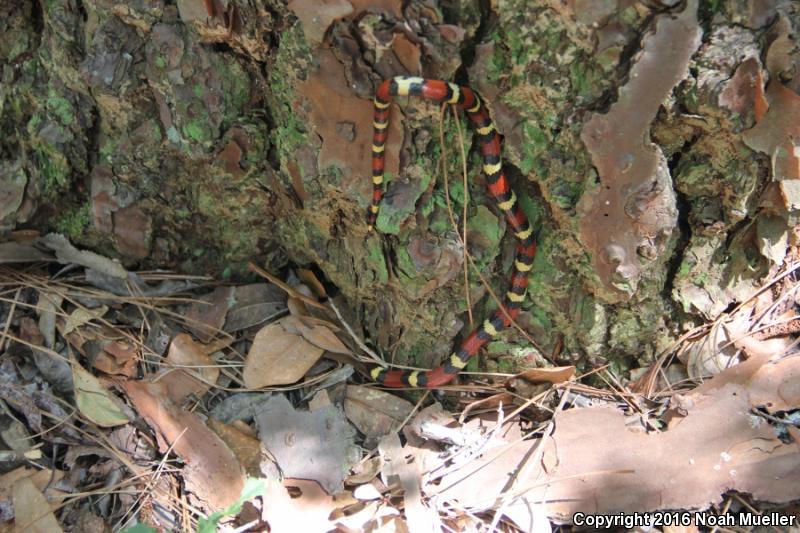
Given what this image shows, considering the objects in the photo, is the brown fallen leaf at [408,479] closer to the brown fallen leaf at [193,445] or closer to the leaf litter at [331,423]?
the leaf litter at [331,423]

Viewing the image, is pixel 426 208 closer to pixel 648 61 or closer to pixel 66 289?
pixel 648 61

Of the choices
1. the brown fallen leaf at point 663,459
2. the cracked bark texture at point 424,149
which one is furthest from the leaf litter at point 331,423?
the cracked bark texture at point 424,149

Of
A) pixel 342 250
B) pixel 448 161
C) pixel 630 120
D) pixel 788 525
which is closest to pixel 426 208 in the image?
pixel 448 161

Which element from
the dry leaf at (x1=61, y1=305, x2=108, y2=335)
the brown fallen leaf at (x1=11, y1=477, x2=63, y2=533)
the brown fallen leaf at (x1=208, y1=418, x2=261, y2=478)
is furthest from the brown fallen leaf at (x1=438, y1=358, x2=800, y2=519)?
the dry leaf at (x1=61, y1=305, x2=108, y2=335)

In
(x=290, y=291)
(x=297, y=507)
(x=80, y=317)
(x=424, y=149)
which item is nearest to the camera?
(x=297, y=507)

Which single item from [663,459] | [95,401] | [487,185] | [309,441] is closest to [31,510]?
[95,401]

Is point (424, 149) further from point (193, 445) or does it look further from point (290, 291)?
point (193, 445)

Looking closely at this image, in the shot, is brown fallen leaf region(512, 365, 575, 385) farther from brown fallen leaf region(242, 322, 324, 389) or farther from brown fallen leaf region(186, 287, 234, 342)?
brown fallen leaf region(186, 287, 234, 342)

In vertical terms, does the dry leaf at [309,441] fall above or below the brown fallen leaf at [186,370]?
above
